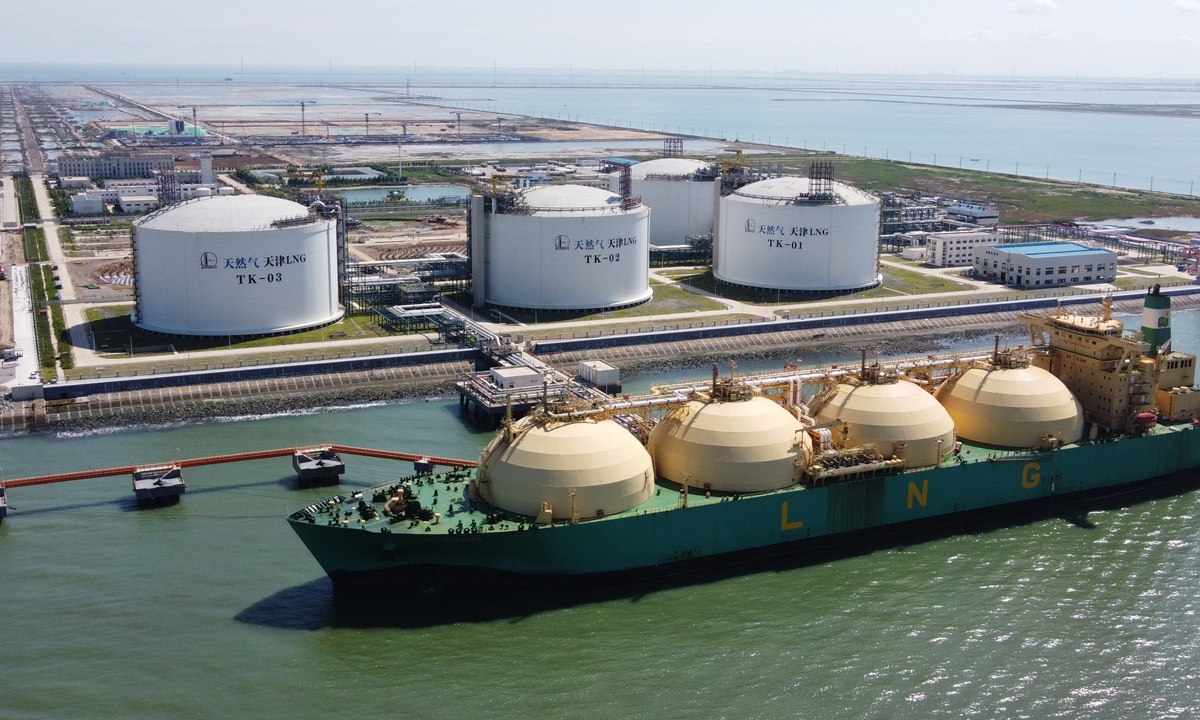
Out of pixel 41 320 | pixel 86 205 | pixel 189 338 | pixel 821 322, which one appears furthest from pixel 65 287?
pixel 821 322

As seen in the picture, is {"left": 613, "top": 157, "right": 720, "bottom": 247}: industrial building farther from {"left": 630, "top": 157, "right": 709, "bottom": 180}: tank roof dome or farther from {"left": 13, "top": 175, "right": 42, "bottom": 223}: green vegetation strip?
{"left": 13, "top": 175, "right": 42, "bottom": 223}: green vegetation strip

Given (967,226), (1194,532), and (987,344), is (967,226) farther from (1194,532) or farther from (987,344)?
(1194,532)

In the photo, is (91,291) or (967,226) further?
(967,226)

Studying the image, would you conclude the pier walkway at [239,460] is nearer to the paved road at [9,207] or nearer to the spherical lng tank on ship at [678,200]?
the spherical lng tank on ship at [678,200]

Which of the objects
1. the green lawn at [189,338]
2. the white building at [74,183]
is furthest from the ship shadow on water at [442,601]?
the white building at [74,183]

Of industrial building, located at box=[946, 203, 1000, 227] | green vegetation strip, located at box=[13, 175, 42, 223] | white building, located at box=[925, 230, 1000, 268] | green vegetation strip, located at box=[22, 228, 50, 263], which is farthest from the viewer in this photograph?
green vegetation strip, located at box=[13, 175, 42, 223]

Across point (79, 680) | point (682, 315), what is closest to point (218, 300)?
point (682, 315)

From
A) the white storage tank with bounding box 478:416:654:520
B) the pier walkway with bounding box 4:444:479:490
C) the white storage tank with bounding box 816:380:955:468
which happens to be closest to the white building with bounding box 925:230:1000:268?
the white storage tank with bounding box 816:380:955:468
